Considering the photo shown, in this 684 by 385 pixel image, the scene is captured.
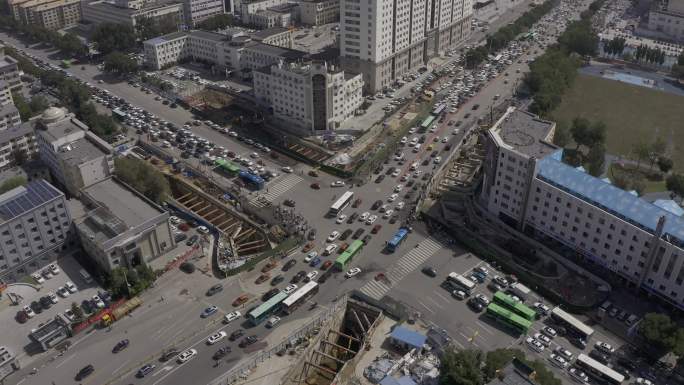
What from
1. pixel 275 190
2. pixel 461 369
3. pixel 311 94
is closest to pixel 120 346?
pixel 275 190

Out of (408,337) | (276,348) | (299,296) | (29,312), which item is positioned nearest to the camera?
(276,348)

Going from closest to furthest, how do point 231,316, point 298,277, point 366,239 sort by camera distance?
point 231,316 → point 298,277 → point 366,239

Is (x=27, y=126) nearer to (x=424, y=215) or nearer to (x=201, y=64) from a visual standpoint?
(x=201, y=64)

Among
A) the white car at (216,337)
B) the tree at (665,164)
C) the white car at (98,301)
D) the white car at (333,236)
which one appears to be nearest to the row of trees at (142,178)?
the white car at (98,301)

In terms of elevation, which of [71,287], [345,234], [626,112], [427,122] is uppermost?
[427,122]

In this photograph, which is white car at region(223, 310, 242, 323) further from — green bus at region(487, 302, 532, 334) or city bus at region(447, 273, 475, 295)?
green bus at region(487, 302, 532, 334)

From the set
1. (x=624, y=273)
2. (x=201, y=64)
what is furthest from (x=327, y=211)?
(x=201, y=64)

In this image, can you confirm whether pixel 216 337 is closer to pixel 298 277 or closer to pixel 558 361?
pixel 298 277
